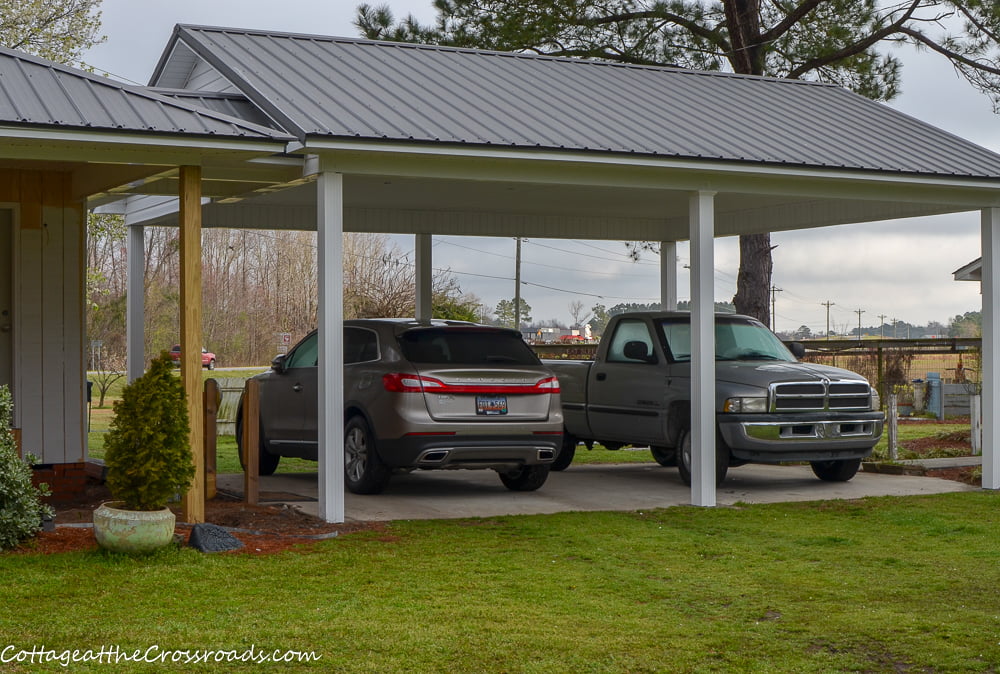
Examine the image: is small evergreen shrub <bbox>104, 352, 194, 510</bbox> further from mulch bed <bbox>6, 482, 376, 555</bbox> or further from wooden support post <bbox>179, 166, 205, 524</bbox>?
wooden support post <bbox>179, 166, 205, 524</bbox>

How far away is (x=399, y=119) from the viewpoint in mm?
11023

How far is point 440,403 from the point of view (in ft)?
37.2

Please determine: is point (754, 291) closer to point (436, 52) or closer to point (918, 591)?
point (436, 52)

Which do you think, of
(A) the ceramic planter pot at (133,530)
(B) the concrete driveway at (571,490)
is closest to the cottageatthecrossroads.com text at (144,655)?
(A) the ceramic planter pot at (133,530)

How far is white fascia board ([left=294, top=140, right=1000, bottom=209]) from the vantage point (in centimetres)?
1042

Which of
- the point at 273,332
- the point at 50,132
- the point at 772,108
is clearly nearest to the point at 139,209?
the point at 50,132

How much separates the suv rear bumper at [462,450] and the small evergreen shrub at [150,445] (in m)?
2.86

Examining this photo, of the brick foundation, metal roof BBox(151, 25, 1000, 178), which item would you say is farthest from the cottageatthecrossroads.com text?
the brick foundation

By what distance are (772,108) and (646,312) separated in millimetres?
3007

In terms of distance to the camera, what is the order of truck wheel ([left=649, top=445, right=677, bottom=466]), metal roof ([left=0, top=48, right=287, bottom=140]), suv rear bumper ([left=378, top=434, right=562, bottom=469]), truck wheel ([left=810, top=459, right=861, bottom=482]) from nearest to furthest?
1. metal roof ([left=0, top=48, right=287, bottom=140])
2. suv rear bumper ([left=378, top=434, right=562, bottom=469])
3. truck wheel ([left=810, top=459, right=861, bottom=482])
4. truck wheel ([left=649, top=445, right=677, bottom=466])

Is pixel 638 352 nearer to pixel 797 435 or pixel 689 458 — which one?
pixel 689 458

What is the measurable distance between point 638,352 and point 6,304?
257 inches

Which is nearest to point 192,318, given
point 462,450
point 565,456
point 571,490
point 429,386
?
point 429,386

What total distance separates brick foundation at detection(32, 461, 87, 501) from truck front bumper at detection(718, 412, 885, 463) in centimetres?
633
